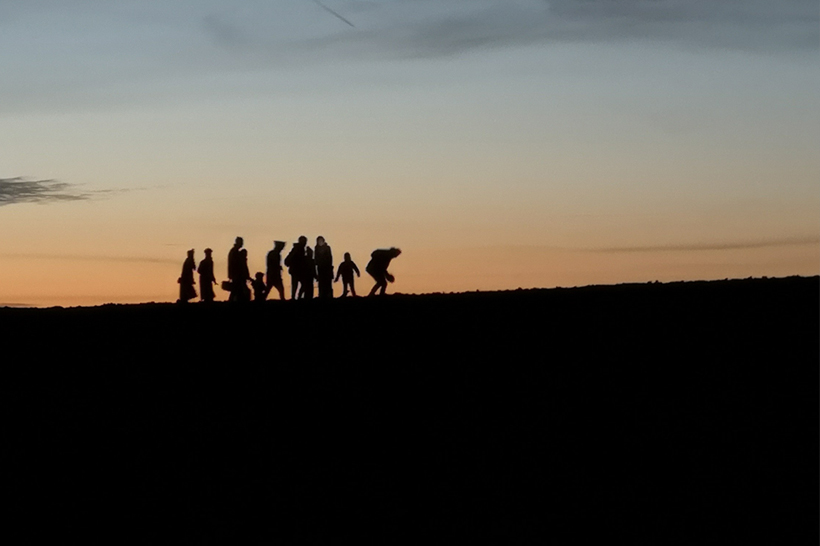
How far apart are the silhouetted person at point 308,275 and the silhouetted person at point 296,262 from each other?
2.2 inches

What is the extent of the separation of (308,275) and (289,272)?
0.48m

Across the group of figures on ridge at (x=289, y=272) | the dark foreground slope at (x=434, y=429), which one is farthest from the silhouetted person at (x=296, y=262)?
the dark foreground slope at (x=434, y=429)

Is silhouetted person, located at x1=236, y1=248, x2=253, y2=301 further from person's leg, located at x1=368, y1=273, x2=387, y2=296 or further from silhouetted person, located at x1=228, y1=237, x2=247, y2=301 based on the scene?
person's leg, located at x1=368, y1=273, x2=387, y2=296

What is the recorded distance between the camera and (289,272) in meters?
32.4

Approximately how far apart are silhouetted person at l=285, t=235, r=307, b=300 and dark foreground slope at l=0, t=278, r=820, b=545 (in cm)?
612

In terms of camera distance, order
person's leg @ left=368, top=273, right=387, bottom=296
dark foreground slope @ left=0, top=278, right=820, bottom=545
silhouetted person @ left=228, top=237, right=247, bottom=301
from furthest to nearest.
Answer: person's leg @ left=368, top=273, right=387, bottom=296 < silhouetted person @ left=228, top=237, right=247, bottom=301 < dark foreground slope @ left=0, top=278, right=820, bottom=545

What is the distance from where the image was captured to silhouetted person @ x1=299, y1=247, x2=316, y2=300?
3203 cm

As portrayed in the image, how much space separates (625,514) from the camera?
1307 cm

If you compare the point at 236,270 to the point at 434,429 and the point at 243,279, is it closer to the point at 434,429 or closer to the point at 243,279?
the point at 243,279

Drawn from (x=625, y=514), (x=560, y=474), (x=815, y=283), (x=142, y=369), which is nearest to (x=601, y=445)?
(x=560, y=474)

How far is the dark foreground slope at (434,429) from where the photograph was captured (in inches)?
520

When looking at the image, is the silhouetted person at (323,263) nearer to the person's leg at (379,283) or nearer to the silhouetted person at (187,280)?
the person's leg at (379,283)

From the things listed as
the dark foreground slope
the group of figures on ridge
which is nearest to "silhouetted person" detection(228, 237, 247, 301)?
the group of figures on ridge

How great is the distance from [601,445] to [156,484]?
432 centimetres
